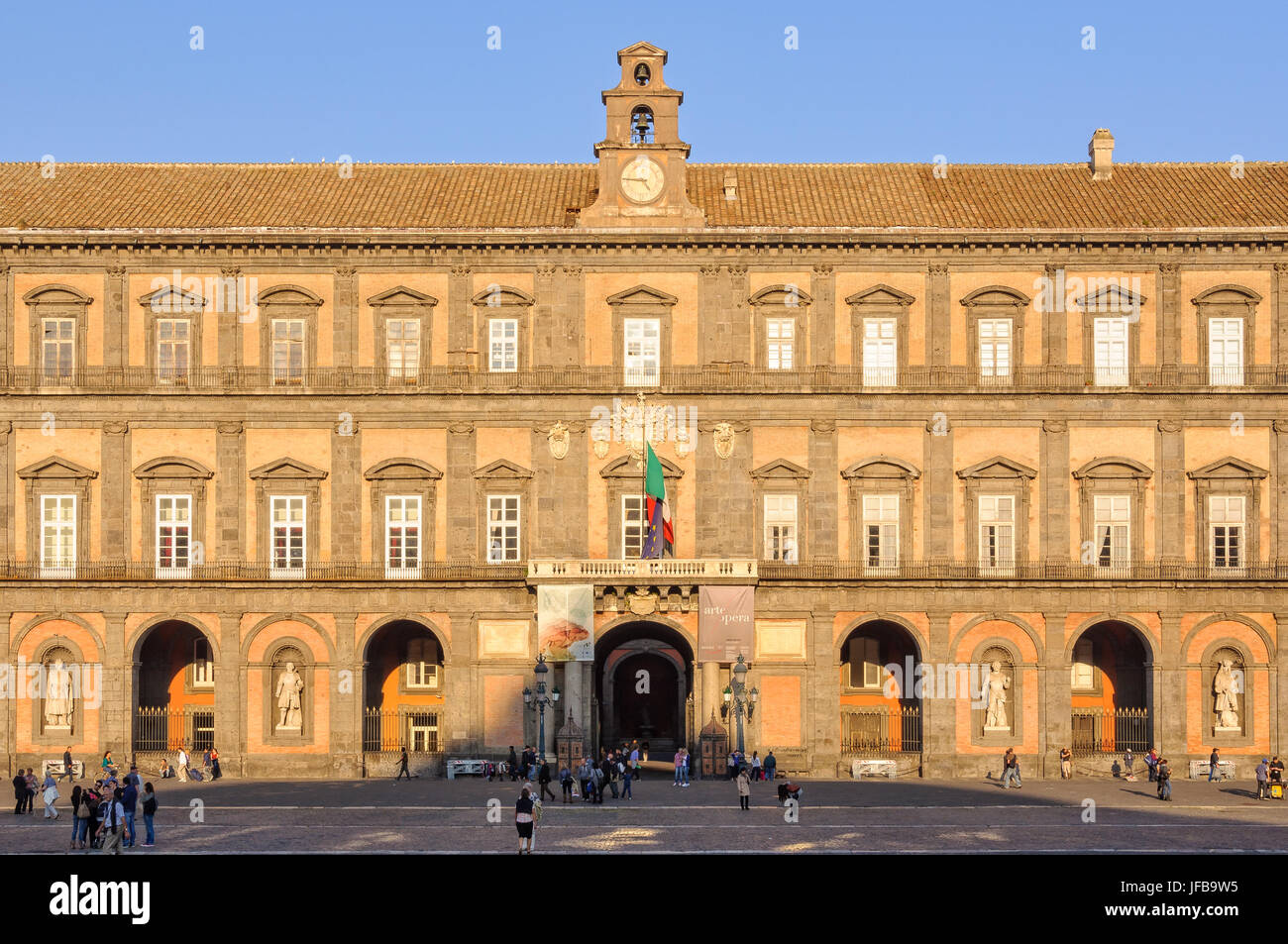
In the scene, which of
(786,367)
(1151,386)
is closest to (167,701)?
(786,367)

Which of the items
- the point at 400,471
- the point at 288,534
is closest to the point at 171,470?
the point at 288,534

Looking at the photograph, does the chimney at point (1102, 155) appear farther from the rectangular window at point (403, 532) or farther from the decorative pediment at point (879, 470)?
the rectangular window at point (403, 532)

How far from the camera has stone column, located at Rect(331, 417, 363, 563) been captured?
6072 cm

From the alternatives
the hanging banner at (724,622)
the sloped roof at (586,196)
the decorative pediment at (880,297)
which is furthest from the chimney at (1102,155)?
the hanging banner at (724,622)

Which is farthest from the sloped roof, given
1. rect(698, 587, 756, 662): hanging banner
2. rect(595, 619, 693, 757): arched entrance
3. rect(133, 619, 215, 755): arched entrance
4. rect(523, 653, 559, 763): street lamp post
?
rect(523, 653, 559, 763): street lamp post

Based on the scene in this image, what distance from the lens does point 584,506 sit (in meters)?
60.7

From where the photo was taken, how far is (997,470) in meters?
60.7

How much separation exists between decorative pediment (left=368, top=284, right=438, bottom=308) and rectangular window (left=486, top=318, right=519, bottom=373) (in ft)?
7.24

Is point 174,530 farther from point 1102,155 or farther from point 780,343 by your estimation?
point 1102,155

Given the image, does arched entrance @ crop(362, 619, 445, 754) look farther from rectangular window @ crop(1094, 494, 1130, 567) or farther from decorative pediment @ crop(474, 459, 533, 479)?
rectangular window @ crop(1094, 494, 1130, 567)

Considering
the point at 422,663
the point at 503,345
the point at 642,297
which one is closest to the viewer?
the point at 642,297

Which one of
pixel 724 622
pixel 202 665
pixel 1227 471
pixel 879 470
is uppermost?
pixel 879 470

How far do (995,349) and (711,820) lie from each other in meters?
22.9
